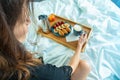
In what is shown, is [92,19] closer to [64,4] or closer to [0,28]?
[64,4]

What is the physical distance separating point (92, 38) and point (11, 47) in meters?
0.76

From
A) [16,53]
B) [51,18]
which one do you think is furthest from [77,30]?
[16,53]

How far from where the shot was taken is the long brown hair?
0.71 metres

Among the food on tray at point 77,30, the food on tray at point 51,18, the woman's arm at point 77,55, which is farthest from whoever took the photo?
the food on tray at point 51,18

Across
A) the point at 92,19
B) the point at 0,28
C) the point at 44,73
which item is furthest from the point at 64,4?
the point at 0,28

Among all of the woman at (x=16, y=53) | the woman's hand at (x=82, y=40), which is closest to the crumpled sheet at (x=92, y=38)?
the woman's hand at (x=82, y=40)

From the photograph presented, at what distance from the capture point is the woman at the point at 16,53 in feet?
2.35

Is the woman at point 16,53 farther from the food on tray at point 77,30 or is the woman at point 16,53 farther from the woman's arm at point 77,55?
the food on tray at point 77,30

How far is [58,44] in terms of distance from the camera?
4.72 ft

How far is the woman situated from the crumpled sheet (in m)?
0.36

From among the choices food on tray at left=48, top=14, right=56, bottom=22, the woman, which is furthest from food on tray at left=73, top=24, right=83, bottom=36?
the woman

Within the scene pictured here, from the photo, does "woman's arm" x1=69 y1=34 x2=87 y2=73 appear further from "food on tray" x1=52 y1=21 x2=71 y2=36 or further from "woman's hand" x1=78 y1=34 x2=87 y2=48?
"food on tray" x1=52 y1=21 x2=71 y2=36

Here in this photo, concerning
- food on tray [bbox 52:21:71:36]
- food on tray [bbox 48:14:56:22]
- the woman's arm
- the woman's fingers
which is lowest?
the woman's arm

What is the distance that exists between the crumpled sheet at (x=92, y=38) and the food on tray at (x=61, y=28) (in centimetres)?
8
